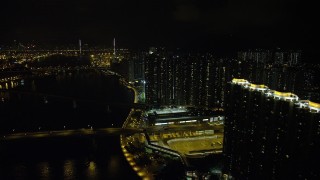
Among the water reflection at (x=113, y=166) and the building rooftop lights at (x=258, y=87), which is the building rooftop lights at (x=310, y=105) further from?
the water reflection at (x=113, y=166)

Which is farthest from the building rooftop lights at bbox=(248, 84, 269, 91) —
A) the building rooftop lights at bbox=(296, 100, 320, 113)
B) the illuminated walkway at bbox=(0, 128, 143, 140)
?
the illuminated walkway at bbox=(0, 128, 143, 140)

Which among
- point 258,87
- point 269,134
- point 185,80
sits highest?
point 258,87

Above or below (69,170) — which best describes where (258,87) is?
above

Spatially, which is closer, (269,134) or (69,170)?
(269,134)

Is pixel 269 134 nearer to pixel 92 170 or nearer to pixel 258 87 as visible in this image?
pixel 258 87

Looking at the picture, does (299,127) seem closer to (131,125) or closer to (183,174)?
(183,174)

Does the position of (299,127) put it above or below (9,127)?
above

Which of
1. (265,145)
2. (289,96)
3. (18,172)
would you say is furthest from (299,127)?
(18,172)

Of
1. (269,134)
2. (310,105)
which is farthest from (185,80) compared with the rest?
(310,105)

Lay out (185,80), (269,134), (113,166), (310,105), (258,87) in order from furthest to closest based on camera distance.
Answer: (185,80), (113,166), (258,87), (269,134), (310,105)
